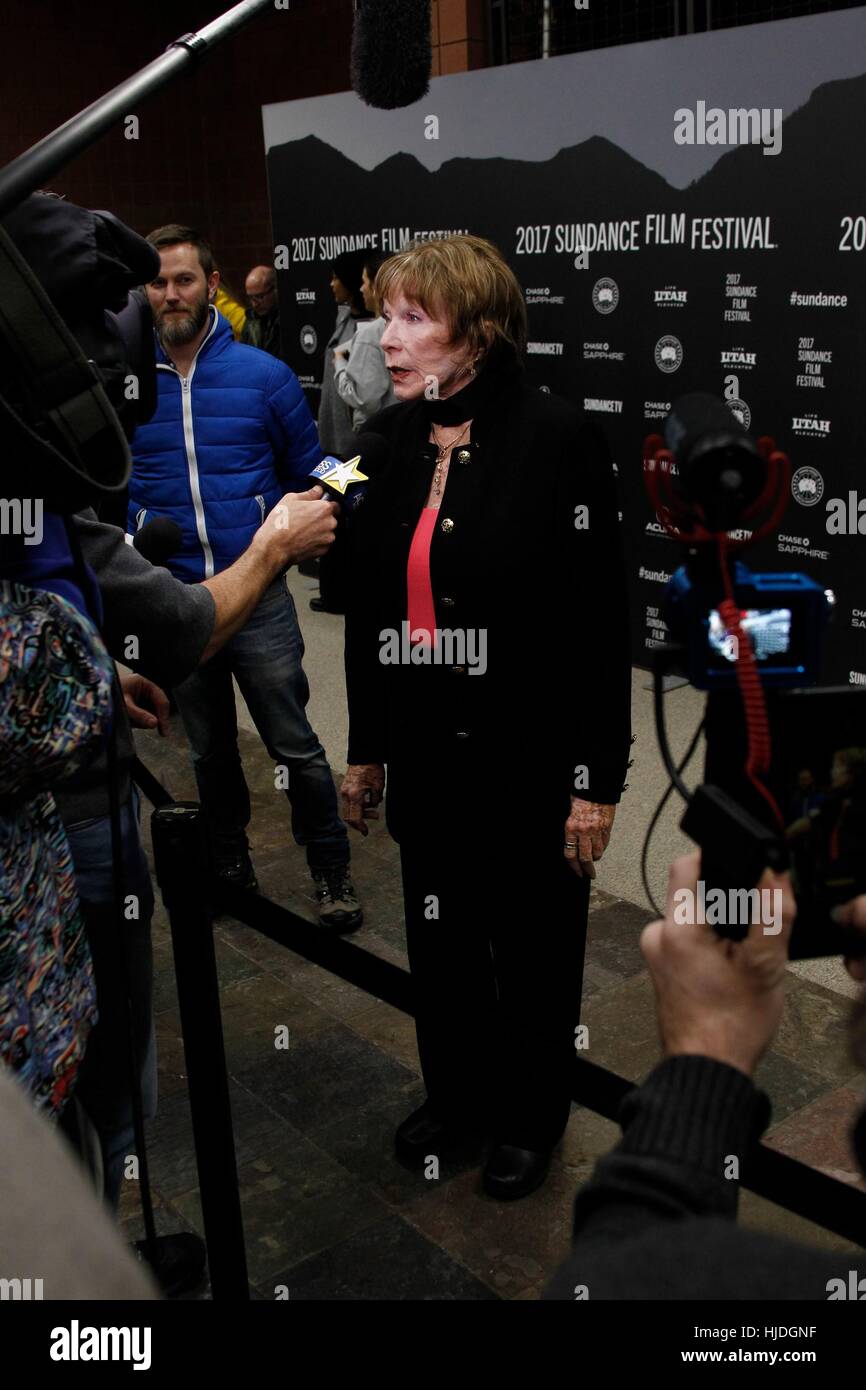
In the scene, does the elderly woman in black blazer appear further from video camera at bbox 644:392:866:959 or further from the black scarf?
video camera at bbox 644:392:866:959

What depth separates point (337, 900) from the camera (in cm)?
399

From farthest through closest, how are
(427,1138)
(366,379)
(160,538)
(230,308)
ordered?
(230,308) < (366,379) < (427,1138) < (160,538)

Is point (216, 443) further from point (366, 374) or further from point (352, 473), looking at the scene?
point (366, 374)

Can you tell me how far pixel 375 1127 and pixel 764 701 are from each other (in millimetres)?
2215

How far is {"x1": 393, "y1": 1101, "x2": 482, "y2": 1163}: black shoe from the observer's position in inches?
114

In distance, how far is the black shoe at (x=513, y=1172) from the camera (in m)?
2.75

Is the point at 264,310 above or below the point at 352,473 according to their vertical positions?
above

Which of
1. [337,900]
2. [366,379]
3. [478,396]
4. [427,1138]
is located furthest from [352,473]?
[366,379]

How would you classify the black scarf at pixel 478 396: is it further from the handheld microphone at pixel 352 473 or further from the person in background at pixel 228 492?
the person in background at pixel 228 492

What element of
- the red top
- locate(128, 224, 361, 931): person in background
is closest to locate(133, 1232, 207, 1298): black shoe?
the red top

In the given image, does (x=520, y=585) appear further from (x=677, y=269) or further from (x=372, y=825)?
(x=677, y=269)
